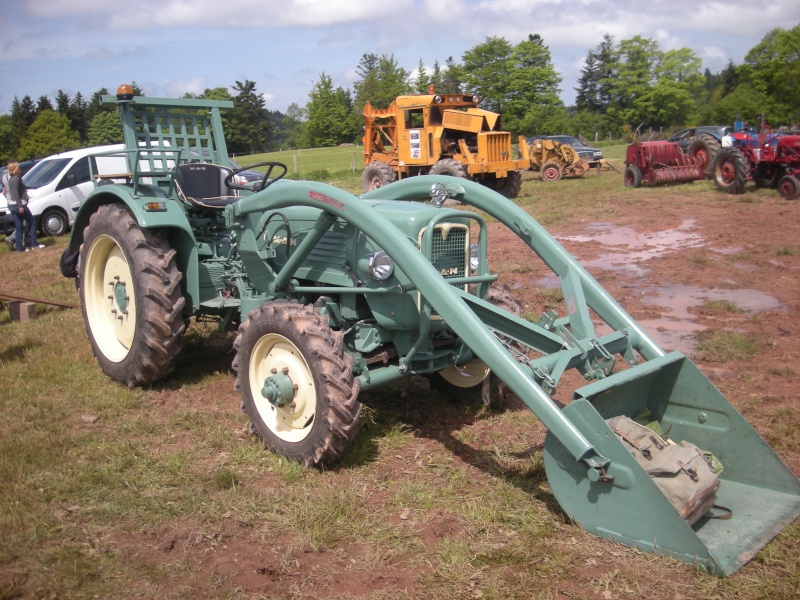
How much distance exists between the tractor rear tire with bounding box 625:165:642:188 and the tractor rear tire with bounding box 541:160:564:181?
362 centimetres

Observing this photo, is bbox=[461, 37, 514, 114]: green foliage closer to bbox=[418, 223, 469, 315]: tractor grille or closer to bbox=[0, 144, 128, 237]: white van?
bbox=[0, 144, 128, 237]: white van

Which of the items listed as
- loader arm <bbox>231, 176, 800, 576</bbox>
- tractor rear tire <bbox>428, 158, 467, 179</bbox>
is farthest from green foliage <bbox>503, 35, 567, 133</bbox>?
loader arm <bbox>231, 176, 800, 576</bbox>

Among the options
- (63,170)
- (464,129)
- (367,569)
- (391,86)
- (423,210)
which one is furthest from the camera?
(391,86)

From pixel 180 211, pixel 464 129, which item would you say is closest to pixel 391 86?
pixel 464 129

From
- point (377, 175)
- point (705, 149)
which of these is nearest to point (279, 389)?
point (377, 175)

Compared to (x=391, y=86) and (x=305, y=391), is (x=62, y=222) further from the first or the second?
(x=391, y=86)

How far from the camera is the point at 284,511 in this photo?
3730 mm

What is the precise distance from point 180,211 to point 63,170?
11.5 meters

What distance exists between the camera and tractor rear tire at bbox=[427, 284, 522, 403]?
477cm

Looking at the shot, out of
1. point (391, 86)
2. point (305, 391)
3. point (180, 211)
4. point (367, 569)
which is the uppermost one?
point (391, 86)

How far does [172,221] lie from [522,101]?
55.6m

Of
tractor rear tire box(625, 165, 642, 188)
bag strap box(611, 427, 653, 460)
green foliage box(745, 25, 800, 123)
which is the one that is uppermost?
green foliage box(745, 25, 800, 123)

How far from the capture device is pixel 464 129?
17.4 meters

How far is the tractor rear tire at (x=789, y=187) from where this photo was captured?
579 inches
